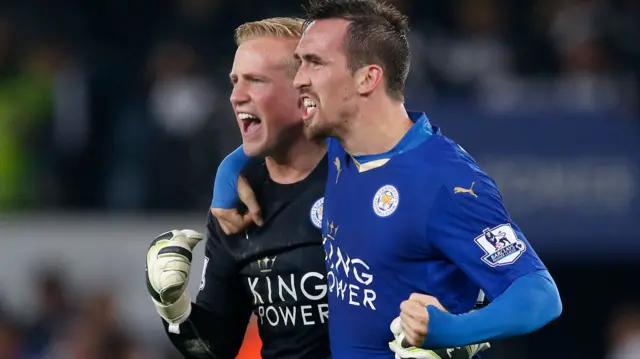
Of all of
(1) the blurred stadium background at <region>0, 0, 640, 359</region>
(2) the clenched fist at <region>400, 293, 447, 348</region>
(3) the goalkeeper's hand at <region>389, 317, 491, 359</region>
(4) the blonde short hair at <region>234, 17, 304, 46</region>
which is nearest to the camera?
(2) the clenched fist at <region>400, 293, 447, 348</region>

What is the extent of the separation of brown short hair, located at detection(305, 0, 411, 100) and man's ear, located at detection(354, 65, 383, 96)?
0.02 meters

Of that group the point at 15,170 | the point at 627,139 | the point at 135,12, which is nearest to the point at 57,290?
the point at 15,170

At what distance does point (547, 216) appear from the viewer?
10.6 m

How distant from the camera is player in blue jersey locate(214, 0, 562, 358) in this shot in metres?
3.92

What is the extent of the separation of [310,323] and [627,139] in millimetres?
6238

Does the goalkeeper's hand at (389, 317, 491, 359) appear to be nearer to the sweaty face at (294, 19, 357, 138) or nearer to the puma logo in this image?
the puma logo

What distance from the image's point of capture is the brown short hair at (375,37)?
14.1 feet

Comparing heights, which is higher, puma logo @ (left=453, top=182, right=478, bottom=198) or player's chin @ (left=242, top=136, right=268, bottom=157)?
player's chin @ (left=242, top=136, right=268, bottom=157)

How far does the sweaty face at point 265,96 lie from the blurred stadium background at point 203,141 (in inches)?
209

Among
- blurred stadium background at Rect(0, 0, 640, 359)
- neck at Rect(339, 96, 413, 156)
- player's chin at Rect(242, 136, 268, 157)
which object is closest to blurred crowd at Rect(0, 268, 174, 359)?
blurred stadium background at Rect(0, 0, 640, 359)

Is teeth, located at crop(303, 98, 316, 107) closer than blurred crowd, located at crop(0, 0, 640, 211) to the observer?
Yes

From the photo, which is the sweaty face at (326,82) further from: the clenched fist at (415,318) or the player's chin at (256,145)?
the clenched fist at (415,318)

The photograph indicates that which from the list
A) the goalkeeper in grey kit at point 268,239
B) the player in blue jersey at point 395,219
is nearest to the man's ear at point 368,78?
the player in blue jersey at point 395,219

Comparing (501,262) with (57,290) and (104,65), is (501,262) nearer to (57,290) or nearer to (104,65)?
(57,290)
